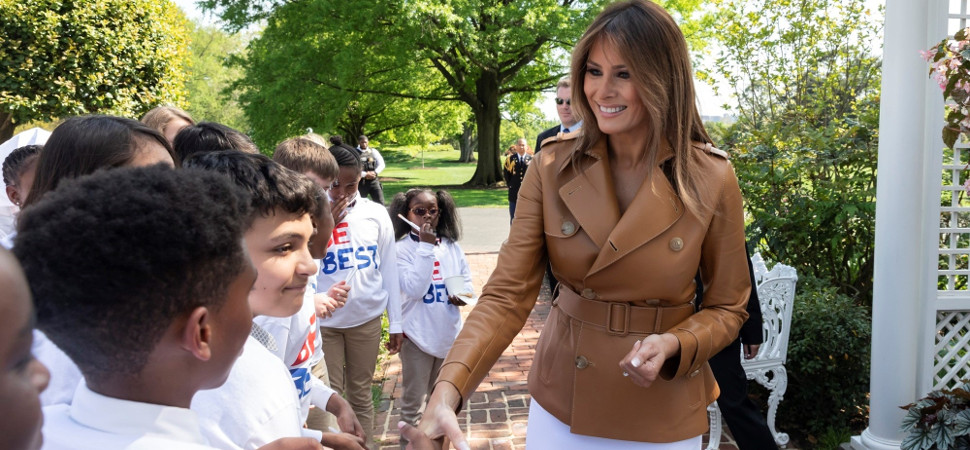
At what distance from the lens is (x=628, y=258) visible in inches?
76.7

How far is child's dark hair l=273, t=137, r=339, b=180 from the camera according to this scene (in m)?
3.69

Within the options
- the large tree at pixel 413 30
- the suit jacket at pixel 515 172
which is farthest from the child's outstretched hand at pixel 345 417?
the large tree at pixel 413 30

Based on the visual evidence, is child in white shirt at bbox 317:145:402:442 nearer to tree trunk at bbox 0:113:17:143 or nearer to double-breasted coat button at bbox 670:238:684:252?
double-breasted coat button at bbox 670:238:684:252

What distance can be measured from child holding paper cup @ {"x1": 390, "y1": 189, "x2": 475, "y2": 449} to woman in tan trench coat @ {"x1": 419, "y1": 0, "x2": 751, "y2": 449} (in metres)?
2.30

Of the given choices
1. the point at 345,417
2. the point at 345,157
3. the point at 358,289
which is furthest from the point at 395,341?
the point at 345,417

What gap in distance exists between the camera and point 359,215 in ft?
13.9

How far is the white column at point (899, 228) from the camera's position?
3875 millimetres

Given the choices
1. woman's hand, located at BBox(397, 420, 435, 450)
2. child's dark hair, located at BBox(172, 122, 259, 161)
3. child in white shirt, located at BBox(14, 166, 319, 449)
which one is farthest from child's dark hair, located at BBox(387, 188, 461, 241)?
child in white shirt, located at BBox(14, 166, 319, 449)

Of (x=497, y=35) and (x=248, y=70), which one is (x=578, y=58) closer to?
(x=497, y=35)

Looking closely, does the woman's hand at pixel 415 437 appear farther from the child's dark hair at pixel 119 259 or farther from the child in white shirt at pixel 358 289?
the child in white shirt at pixel 358 289

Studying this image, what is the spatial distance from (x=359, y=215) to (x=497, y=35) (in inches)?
729

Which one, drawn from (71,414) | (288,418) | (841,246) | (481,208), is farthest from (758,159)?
(481,208)

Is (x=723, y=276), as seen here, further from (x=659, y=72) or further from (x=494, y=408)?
(x=494, y=408)

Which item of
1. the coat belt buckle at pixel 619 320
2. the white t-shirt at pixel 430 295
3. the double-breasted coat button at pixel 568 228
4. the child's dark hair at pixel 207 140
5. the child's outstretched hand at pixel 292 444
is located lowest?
the white t-shirt at pixel 430 295
